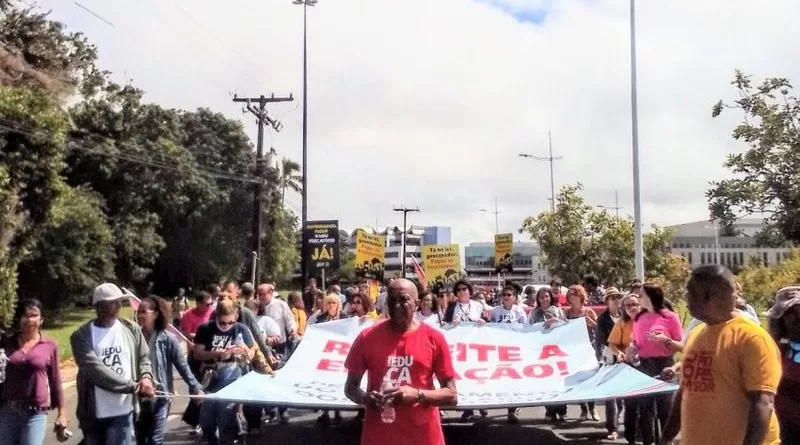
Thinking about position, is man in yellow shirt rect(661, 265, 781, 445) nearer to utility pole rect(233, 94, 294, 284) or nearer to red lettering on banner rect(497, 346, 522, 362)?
red lettering on banner rect(497, 346, 522, 362)

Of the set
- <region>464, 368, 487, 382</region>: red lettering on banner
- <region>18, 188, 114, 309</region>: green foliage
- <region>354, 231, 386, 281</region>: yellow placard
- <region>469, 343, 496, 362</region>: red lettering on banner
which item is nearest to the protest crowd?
<region>469, 343, 496, 362</region>: red lettering on banner

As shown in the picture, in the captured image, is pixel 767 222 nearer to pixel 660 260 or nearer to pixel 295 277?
pixel 660 260

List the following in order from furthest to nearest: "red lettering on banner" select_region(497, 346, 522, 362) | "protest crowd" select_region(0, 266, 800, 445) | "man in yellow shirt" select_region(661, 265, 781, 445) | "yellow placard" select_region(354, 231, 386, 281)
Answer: "yellow placard" select_region(354, 231, 386, 281) < "red lettering on banner" select_region(497, 346, 522, 362) < "protest crowd" select_region(0, 266, 800, 445) < "man in yellow shirt" select_region(661, 265, 781, 445)

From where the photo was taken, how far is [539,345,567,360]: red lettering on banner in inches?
450

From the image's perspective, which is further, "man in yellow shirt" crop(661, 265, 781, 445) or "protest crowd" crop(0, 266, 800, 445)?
"protest crowd" crop(0, 266, 800, 445)

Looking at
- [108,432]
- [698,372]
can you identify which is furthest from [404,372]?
[108,432]

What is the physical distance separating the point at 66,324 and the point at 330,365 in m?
27.3

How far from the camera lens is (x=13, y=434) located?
21.7ft

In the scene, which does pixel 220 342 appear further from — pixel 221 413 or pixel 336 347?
pixel 336 347

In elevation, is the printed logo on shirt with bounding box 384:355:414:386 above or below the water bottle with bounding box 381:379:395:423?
above

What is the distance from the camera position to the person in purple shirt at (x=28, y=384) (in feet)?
21.7

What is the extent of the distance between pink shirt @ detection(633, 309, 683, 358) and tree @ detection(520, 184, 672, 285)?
112 feet

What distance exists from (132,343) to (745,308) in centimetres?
580

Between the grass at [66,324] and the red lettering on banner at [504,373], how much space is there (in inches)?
593
